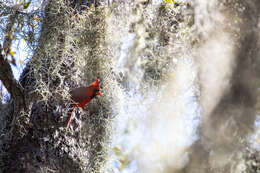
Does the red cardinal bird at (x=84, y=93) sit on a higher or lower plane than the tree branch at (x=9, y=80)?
lower

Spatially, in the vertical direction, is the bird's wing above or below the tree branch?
below

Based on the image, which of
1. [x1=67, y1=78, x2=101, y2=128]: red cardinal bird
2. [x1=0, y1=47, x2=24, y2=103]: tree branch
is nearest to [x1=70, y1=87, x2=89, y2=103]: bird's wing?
[x1=67, y1=78, x2=101, y2=128]: red cardinal bird

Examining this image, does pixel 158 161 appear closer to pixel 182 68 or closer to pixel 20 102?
pixel 182 68

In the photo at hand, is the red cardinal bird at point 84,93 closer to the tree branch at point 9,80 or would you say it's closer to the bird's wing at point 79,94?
the bird's wing at point 79,94

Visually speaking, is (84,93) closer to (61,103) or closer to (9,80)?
(61,103)

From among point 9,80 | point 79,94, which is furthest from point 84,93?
point 9,80

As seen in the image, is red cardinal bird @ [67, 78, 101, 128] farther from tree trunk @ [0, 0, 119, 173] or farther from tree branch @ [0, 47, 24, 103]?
tree branch @ [0, 47, 24, 103]

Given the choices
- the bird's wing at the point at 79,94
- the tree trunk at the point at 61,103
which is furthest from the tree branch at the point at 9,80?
the bird's wing at the point at 79,94

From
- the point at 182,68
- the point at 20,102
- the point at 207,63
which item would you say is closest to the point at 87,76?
the point at 20,102
